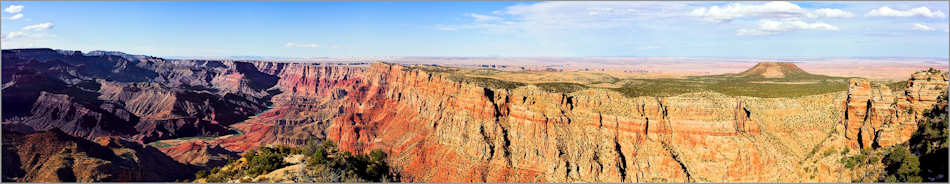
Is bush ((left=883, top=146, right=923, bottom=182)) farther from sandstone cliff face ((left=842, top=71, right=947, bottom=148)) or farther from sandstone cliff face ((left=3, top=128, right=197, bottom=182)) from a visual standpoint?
sandstone cliff face ((left=3, top=128, right=197, bottom=182))

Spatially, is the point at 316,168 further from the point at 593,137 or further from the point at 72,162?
the point at 72,162

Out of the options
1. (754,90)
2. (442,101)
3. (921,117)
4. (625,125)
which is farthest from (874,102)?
(442,101)

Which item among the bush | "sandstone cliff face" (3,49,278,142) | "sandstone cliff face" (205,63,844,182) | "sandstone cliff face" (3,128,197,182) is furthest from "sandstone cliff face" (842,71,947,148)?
"sandstone cliff face" (3,49,278,142)

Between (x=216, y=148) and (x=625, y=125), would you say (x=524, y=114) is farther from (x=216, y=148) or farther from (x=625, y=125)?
(x=216, y=148)

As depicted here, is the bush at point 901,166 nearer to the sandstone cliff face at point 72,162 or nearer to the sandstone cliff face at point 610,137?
the sandstone cliff face at point 610,137

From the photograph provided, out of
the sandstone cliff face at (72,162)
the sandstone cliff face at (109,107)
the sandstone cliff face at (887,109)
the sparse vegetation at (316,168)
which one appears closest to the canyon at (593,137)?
the sandstone cliff face at (887,109)
